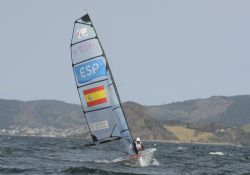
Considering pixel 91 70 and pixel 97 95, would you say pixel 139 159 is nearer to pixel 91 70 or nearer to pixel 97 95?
pixel 97 95

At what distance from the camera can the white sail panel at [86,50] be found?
1802 inches

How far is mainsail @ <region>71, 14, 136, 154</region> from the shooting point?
45812mm

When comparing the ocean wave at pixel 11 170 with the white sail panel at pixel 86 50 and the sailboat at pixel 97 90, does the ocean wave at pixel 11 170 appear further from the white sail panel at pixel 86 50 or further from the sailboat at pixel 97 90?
the white sail panel at pixel 86 50

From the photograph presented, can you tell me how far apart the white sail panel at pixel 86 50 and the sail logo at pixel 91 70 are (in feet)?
1.36

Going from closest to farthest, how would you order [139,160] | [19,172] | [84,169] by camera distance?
[19,172] → [84,169] → [139,160]

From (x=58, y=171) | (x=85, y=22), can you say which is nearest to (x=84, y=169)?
(x=58, y=171)

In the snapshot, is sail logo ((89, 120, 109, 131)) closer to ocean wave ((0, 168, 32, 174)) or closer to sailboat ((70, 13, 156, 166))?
sailboat ((70, 13, 156, 166))

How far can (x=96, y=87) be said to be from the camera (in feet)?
152

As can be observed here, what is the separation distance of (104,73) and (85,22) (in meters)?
4.18

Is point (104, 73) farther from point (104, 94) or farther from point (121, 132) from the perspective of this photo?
point (121, 132)

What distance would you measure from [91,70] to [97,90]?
5.45 feet

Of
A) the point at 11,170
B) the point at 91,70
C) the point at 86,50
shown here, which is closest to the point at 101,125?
the point at 91,70

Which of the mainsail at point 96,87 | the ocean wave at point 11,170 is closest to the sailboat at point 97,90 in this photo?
the mainsail at point 96,87

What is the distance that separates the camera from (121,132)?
4694cm
